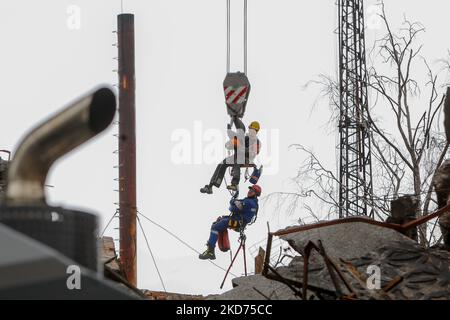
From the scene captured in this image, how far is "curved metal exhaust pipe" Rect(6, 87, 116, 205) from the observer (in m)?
2.62

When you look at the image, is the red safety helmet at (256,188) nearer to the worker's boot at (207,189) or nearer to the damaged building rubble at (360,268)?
the worker's boot at (207,189)

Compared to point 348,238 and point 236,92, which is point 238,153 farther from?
point 348,238

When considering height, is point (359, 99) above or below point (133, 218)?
above

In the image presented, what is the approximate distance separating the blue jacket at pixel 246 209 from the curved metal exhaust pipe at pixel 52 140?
11.4 meters

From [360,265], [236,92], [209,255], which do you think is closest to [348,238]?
[360,265]

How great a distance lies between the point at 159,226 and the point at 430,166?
30.8 ft

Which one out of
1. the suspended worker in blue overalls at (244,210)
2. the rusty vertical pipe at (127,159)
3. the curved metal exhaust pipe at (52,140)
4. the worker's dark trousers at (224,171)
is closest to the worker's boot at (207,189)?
the worker's dark trousers at (224,171)

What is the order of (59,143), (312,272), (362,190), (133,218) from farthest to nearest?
(362,190), (133,218), (312,272), (59,143)

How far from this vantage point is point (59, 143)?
8.76ft

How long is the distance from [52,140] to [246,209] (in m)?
11.5

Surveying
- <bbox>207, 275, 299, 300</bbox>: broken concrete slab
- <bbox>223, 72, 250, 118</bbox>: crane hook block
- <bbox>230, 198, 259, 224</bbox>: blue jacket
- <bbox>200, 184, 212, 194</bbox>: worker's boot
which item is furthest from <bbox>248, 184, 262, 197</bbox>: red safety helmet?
<bbox>207, 275, 299, 300</bbox>: broken concrete slab
